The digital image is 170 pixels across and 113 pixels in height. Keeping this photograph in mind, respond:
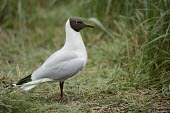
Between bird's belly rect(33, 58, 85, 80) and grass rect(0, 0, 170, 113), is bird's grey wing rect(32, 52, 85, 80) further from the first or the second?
grass rect(0, 0, 170, 113)

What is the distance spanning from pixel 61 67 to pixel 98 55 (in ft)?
6.92

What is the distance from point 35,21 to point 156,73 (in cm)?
384

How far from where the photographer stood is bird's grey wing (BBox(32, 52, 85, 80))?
4867 mm

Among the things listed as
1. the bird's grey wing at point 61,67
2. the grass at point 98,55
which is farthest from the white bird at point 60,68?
the grass at point 98,55

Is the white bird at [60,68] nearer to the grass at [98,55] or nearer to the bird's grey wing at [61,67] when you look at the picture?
the bird's grey wing at [61,67]

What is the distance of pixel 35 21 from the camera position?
28.4 ft

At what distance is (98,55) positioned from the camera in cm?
696

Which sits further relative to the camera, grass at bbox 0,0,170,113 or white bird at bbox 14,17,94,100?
white bird at bbox 14,17,94,100

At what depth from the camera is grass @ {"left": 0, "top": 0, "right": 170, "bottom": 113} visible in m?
4.72

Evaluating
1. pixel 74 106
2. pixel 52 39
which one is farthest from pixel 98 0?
pixel 74 106

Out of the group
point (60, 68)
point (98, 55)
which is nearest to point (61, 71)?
point (60, 68)

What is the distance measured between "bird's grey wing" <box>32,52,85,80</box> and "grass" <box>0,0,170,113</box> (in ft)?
0.85

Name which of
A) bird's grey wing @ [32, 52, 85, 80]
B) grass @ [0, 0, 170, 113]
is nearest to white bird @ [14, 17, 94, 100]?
bird's grey wing @ [32, 52, 85, 80]

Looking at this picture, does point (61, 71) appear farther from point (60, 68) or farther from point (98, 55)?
point (98, 55)
